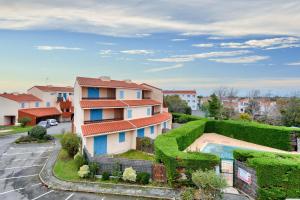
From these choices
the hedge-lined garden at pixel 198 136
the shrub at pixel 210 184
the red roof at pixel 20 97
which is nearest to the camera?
the shrub at pixel 210 184

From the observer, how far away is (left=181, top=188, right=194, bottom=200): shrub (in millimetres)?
16906

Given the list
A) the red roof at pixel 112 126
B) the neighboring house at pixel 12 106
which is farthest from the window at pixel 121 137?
the neighboring house at pixel 12 106

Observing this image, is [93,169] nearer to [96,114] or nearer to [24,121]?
[96,114]

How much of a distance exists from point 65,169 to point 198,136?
24070mm

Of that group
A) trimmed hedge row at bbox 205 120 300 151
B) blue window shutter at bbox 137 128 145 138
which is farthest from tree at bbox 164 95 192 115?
blue window shutter at bbox 137 128 145 138

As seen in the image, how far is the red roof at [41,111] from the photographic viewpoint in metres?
57.5

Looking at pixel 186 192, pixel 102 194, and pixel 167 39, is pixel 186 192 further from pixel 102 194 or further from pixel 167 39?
pixel 167 39

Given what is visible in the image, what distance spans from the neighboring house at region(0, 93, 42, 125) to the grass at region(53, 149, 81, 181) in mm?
36574

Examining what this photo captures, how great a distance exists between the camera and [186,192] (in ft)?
56.6

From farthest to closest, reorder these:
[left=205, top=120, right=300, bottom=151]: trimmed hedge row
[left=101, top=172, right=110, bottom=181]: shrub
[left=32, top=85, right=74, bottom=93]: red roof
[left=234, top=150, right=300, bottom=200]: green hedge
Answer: [left=32, top=85, right=74, bottom=93]: red roof, [left=205, top=120, right=300, bottom=151]: trimmed hedge row, [left=101, top=172, right=110, bottom=181]: shrub, [left=234, top=150, right=300, bottom=200]: green hedge

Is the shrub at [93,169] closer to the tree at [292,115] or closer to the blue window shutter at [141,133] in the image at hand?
the blue window shutter at [141,133]

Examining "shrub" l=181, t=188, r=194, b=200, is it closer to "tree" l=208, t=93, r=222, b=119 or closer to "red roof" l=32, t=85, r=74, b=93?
"tree" l=208, t=93, r=222, b=119

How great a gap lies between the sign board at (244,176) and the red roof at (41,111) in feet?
165

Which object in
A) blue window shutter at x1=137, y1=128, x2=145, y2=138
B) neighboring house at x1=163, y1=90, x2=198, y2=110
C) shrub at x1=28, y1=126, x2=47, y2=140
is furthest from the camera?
neighboring house at x1=163, y1=90, x2=198, y2=110
